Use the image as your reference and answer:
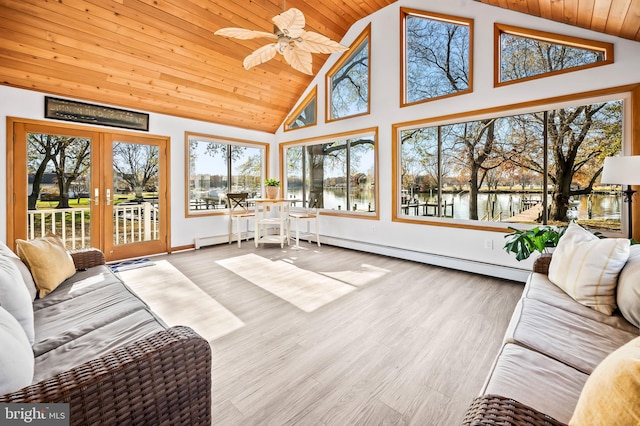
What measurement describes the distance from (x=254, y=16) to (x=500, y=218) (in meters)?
4.39

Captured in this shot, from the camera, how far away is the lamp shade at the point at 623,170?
7.93 ft

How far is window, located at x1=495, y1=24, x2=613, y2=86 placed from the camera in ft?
10.6

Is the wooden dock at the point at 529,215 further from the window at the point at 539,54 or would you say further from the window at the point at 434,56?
the window at the point at 434,56

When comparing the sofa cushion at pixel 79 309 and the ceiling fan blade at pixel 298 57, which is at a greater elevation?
the ceiling fan blade at pixel 298 57

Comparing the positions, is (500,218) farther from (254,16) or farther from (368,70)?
(254,16)

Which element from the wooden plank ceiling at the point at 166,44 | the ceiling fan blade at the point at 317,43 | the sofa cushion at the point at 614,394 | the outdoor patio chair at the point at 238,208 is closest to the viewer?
the sofa cushion at the point at 614,394

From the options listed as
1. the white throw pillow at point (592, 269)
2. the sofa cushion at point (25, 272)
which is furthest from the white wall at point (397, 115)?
the sofa cushion at point (25, 272)

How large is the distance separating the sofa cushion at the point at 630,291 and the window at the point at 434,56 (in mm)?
3066

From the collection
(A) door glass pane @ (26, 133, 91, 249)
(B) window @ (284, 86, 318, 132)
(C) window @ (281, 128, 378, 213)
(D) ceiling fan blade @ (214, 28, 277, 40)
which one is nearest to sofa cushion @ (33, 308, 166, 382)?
(D) ceiling fan blade @ (214, 28, 277, 40)

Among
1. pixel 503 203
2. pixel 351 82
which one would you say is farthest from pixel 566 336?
pixel 351 82

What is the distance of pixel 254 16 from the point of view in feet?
14.1

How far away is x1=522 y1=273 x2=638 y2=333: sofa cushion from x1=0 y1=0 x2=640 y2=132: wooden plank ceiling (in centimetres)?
226

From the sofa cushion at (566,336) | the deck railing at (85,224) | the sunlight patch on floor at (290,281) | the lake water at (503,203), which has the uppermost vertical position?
the lake water at (503,203)

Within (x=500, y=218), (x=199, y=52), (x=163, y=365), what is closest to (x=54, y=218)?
(x=199, y=52)
